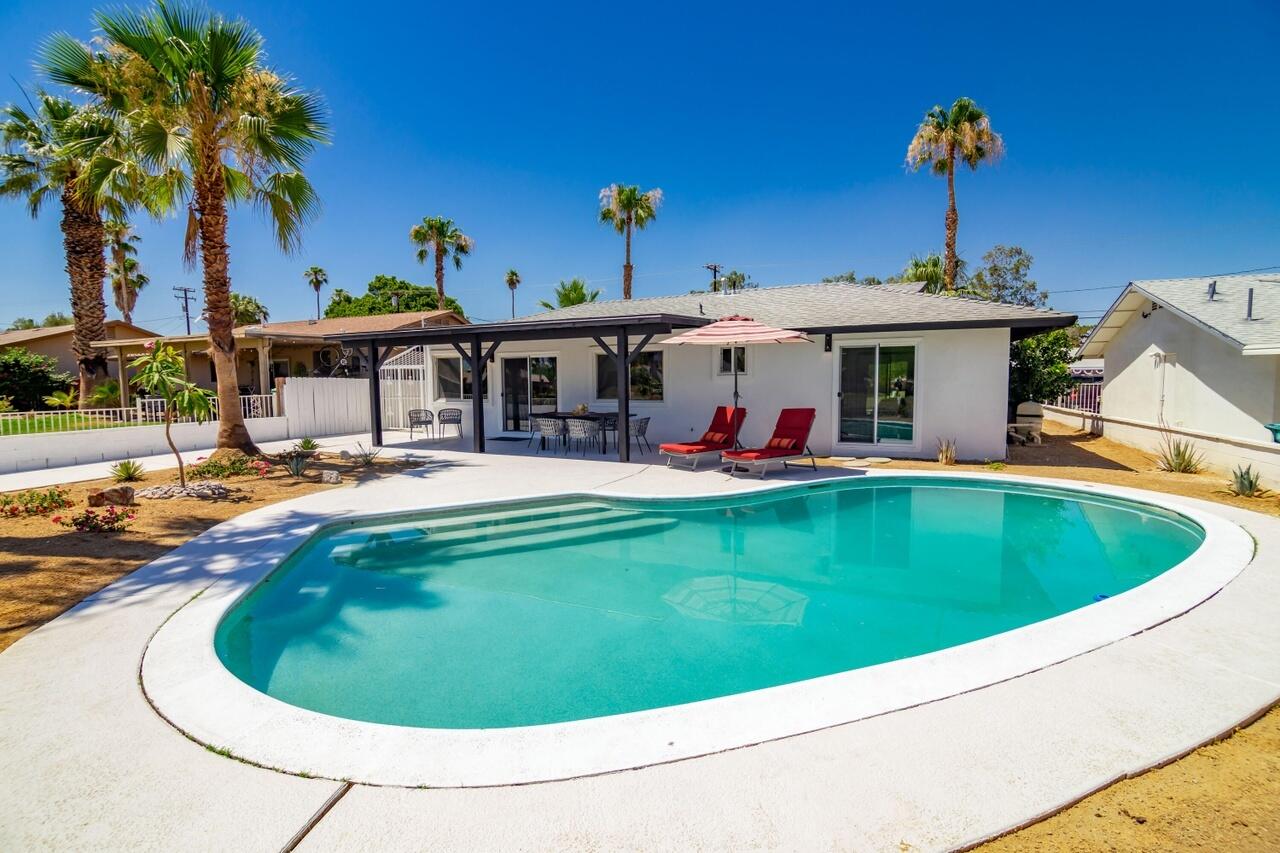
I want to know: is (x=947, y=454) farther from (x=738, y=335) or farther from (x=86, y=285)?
(x=86, y=285)

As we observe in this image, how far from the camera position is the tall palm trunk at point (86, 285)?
19.6 metres

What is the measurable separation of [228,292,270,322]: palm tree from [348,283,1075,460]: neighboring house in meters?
38.8

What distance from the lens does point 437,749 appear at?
294cm

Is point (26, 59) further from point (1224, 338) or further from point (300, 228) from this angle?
point (1224, 338)

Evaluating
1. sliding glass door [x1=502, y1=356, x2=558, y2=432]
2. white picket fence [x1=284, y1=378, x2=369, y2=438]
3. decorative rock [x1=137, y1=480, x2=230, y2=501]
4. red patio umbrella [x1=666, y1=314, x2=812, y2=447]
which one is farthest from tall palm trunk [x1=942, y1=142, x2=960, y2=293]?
decorative rock [x1=137, y1=480, x2=230, y2=501]

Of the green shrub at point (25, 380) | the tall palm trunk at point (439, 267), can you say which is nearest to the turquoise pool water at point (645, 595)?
the green shrub at point (25, 380)

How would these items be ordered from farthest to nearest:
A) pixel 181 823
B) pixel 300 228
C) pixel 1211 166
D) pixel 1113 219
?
1. pixel 1113 219
2. pixel 1211 166
3. pixel 300 228
4. pixel 181 823

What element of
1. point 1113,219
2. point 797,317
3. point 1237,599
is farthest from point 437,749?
point 1113,219

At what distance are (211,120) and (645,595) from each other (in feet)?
38.3

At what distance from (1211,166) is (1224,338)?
22.7m

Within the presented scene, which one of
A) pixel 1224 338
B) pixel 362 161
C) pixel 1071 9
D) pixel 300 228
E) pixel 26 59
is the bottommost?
pixel 1224 338

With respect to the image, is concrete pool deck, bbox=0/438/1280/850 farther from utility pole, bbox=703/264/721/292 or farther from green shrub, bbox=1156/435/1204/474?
utility pole, bbox=703/264/721/292

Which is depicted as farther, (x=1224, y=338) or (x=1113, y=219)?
(x=1113, y=219)

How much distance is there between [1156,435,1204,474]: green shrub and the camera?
11.5 m
